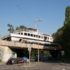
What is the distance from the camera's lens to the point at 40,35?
12706cm

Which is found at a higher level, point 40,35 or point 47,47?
point 40,35

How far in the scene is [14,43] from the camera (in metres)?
70.1

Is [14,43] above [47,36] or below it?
below

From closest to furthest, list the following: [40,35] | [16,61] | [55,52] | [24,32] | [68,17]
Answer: [16,61] → [68,17] → [55,52] → [24,32] → [40,35]

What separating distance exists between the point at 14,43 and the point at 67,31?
1480cm

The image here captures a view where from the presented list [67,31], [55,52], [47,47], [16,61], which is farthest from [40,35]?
[16,61]

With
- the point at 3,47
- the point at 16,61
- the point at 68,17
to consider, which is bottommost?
the point at 16,61

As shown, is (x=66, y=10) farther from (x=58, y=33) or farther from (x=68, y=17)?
(x=58, y=33)

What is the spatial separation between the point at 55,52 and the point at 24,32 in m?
25.3

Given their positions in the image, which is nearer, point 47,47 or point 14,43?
point 14,43

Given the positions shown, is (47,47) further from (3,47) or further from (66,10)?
(3,47)

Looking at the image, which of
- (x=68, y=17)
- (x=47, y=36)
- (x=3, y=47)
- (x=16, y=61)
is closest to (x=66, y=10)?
(x=68, y=17)

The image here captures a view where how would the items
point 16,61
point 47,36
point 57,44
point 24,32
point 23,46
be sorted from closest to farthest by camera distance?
point 16,61 < point 23,46 < point 57,44 < point 24,32 < point 47,36

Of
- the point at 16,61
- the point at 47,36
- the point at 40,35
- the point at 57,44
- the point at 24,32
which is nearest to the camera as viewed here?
the point at 16,61
